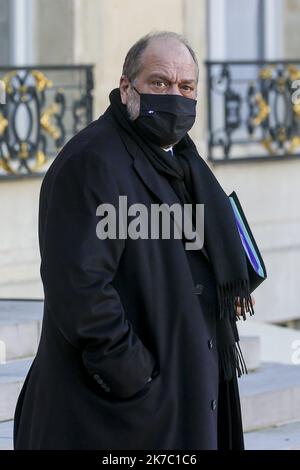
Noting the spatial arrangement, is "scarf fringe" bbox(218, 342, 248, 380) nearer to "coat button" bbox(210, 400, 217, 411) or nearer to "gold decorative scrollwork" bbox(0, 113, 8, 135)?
"coat button" bbox(210, 400, 217, 411)

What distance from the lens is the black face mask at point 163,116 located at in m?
3.55

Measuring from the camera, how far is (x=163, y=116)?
355 cm

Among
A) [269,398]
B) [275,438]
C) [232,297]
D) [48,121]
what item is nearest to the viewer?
[232,297]

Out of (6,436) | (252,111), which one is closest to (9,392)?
(6,436)

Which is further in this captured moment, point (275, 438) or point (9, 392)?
point (275, 438)

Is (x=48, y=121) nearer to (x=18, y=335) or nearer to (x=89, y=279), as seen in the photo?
(x=18, y=335)

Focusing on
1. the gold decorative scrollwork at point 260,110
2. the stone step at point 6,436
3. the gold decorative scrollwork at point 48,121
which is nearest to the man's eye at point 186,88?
the stone step at point 6,436

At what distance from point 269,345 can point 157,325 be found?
4.63m

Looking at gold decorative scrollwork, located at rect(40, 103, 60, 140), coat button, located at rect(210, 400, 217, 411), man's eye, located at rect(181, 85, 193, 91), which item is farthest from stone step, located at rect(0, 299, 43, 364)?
man's eye, located at rect(181, 85, 193, 91)

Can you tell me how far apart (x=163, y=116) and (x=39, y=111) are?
4.83 m

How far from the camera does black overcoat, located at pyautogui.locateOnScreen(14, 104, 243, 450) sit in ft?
11.0

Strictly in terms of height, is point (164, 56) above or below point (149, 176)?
above
